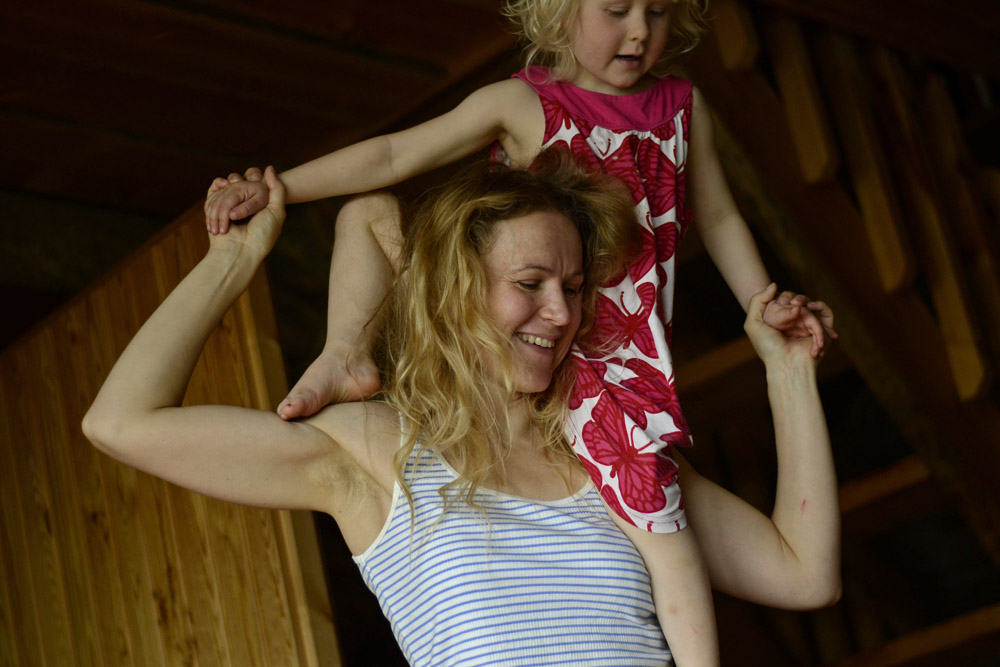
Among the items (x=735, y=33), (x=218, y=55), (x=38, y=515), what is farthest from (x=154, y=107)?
(x=735, y=33)

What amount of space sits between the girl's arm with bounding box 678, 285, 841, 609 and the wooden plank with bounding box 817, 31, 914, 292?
37.6 inches

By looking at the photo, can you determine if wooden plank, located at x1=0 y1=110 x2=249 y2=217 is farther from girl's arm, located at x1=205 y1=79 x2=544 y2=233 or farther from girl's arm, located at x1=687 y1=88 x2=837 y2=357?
girl's arm, located at x1=687 y1=88 x2=837 y2=357

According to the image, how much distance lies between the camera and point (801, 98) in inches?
113

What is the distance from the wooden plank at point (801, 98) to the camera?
9.36 ft

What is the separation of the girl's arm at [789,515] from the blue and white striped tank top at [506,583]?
0.24m

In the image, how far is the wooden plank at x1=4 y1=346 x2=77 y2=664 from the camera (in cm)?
294

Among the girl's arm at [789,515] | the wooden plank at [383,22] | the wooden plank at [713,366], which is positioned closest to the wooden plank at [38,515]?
the wooden plank at [383,22]

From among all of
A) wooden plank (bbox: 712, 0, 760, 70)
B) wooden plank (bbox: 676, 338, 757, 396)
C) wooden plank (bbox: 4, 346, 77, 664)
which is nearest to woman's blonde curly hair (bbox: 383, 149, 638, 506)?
wooden plank (bbox: 712, 0, 760, 70)

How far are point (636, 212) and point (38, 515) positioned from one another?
175 centimetres

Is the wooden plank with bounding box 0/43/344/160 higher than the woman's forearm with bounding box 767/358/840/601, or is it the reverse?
the wooden plank with bounding box 0/43/344/160

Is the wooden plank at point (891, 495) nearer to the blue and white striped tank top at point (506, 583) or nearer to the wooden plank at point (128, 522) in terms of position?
the blue and white striped tank top at point (506, 583)

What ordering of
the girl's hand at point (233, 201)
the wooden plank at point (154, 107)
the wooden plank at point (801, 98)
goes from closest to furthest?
the girl's hand at point (233, 201)
the wooden plank at point (801, 98)
the wooden plank at point (154, 107)

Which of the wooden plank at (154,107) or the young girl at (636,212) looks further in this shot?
the wooden plank at (154,107)

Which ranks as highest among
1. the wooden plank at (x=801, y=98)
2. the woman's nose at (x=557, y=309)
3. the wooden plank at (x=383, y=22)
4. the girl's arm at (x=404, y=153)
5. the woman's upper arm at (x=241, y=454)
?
the wooden plank at (x=383, y=22)
